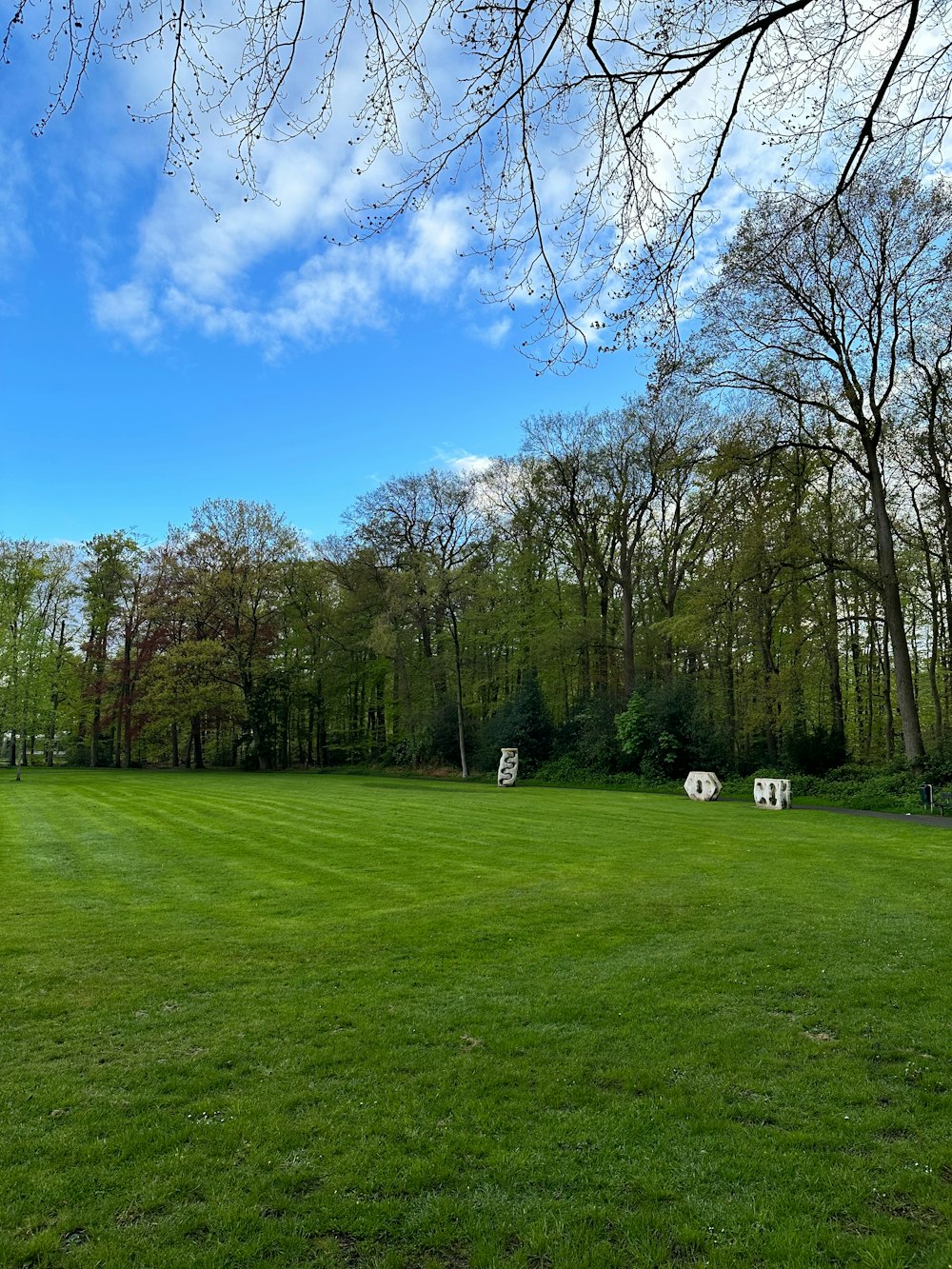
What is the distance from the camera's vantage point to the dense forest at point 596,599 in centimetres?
2000

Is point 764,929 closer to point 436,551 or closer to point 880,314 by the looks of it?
point 880,314

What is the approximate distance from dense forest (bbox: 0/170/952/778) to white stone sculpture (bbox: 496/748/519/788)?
3.56m

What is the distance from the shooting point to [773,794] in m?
18.9

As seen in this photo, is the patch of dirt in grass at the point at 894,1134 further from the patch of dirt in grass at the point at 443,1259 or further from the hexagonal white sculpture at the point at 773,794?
the hexagonal white sculpture at the point at 773,794

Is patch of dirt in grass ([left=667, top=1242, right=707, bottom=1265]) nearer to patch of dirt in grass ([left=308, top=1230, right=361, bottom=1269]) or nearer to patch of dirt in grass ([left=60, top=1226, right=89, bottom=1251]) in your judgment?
patch of dirt in grass ([left=308, top=1230, right=361, bottom=1269])

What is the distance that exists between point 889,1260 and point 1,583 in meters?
36.2

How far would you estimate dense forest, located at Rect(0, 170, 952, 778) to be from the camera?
65.6 feet

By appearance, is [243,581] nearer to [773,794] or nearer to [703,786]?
[703,786]

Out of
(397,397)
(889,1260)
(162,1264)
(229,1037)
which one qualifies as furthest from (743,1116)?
(397,397)

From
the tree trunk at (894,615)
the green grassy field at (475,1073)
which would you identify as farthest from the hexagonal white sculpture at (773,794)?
the green grassy field at (475,1073)

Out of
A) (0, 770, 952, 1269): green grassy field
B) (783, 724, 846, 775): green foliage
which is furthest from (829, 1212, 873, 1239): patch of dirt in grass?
(783, 724, 846, 775): green foliage

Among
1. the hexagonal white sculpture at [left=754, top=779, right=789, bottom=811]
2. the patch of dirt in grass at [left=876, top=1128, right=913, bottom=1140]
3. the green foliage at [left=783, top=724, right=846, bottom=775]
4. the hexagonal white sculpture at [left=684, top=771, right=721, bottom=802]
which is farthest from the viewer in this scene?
the green foliage at [left=783, top=724, right=846, bottom=775]

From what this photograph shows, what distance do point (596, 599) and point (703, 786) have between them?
16.5 meters

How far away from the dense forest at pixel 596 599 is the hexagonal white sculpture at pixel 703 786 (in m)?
3.94
